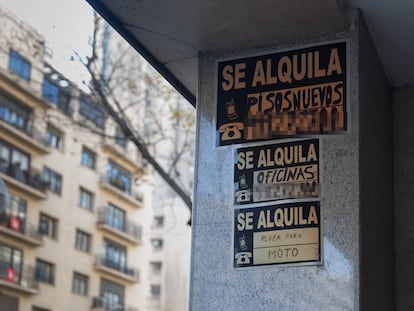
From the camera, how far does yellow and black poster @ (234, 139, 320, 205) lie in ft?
10.5

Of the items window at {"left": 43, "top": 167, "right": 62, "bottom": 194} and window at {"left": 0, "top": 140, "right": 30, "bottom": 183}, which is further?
window at {"left": 43, "top": 167, "right": 62, "bottom": 194}

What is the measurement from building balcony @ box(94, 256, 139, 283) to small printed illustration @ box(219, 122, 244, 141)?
80.9 ft

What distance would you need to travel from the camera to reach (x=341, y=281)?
9.79 ft

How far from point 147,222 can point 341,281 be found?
29.1 meters

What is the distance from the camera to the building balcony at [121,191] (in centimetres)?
2833

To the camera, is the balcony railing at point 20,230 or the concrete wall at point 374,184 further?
the balcony railing at point 20,230

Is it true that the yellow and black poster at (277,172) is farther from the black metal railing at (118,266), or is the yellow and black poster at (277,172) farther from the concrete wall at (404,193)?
the black metal railing at (118,266)

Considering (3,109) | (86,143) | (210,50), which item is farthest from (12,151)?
(210,50)

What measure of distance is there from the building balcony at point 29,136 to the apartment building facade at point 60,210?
1.1 inches

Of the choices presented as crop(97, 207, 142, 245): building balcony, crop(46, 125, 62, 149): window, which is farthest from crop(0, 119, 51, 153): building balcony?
crop(97, 207, 142, 245): building balcony

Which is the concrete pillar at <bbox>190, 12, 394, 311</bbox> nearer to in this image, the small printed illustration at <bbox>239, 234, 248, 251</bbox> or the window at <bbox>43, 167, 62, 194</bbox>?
the small printed illustration at <bbox>239, 234, 248, 251</bbox>

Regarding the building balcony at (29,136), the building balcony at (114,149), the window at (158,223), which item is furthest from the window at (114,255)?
the building balcony at (29,136)

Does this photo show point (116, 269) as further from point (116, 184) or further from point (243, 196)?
point (243, 196)

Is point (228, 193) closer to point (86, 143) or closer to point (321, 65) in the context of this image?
point (321, 65)
